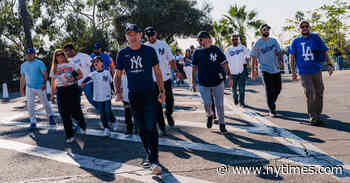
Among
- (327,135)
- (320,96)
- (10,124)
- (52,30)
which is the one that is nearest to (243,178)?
(327,135)

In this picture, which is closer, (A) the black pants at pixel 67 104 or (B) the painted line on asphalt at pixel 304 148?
(B) the painted line on asphalt at pixel 304 148

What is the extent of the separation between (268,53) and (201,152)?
3633 millimetres

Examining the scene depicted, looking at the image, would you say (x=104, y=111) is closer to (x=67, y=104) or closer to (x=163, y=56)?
(x=67, y=104)

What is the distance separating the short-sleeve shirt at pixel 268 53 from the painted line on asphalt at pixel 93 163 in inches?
174

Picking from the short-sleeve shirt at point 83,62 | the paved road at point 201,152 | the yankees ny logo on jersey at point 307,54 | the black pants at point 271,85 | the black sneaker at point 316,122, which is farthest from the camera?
the short-sleeve shirt at point 83,62

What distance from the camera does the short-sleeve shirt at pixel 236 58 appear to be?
9606mm

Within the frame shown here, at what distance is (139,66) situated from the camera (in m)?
4.45

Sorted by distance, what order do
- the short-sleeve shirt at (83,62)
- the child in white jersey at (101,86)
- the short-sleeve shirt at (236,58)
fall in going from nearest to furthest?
the child in white jersey at (101,86) → the short-sleeve shirt at (83,62) → the short-sleeve shirt at (236,58)

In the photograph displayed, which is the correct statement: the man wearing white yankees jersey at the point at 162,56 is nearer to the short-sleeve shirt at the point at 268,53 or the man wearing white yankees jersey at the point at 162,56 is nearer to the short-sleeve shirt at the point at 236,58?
the short-sleeve shirt at the point at 268,53

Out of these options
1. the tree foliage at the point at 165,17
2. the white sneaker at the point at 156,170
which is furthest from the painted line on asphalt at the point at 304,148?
the tree foliage at the point at 165,17

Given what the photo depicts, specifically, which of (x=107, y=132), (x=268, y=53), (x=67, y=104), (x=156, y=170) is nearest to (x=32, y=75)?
(x=67, y=104)

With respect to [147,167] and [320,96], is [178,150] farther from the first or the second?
[320,96]

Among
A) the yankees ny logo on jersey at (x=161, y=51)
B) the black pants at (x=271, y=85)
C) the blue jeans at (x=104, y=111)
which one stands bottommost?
the blue jeans at (x=104, y=111)

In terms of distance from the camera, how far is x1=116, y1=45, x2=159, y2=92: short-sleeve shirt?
444 cm
